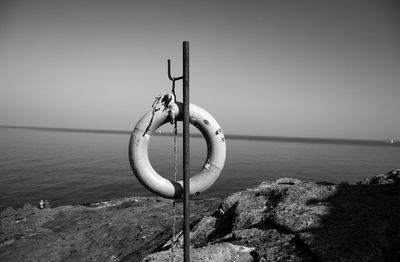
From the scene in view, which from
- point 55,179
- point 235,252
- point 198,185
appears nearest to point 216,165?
point 198,185

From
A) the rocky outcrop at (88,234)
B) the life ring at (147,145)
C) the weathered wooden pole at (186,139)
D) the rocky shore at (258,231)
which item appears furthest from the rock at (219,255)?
the rocky outcrop at (88,234)

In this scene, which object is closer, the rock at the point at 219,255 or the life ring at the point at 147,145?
the life ring at the point at 147,145

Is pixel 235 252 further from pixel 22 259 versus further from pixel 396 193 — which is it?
pixel 22 259

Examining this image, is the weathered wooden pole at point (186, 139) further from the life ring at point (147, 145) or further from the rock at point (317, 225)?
the rock at point (317, 225)

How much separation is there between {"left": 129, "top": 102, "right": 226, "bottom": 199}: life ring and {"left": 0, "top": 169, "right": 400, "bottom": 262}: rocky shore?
1303 millimetres

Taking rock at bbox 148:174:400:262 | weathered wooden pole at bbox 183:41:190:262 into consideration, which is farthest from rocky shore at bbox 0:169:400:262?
weathered wooden pole at bbox 183:41:190:262

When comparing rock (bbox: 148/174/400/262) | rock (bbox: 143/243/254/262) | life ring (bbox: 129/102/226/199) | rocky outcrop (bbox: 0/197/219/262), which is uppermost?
life ring (bbox: 129/102/226/199)

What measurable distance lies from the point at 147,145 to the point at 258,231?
9.88 ft

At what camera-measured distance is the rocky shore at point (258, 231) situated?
3861 millimetres

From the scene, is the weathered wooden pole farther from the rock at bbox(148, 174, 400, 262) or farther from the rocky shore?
the rock at bbox(148, 174, 400, 262)

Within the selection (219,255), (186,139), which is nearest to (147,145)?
(186,139)

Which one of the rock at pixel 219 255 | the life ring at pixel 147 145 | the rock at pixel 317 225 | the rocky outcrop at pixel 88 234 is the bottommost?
the rocky outcrop at pixel 88 234

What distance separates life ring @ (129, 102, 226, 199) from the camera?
373 cm

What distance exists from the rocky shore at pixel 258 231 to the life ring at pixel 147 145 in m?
1.30
